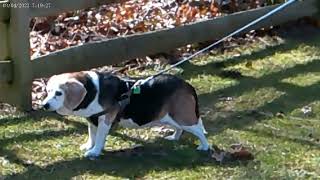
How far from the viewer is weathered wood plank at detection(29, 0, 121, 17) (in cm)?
643

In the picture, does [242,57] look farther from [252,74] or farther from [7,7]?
[7,7]

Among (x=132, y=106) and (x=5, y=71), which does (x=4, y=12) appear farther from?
(x=132, y=106)

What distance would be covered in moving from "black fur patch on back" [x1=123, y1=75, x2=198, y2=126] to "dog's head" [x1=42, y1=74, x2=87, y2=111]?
1.30ft

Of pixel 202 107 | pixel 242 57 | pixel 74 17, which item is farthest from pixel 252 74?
pixel 74 17

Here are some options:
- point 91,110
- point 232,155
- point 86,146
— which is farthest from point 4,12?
point 232,155

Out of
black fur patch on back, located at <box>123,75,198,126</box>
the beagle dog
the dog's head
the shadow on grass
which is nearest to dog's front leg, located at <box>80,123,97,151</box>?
the beagle dog

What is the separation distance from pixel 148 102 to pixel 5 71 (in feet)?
4.88

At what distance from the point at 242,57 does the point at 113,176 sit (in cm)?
345

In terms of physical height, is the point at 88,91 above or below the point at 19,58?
above

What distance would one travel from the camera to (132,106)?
5395mm

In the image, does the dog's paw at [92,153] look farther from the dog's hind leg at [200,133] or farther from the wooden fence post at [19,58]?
the wooden fence post at [19,58]

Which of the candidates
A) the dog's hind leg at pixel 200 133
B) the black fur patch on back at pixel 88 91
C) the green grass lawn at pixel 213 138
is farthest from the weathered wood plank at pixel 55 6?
the dog's hind leg at pixel 200 133

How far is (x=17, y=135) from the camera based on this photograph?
5898 millimetres

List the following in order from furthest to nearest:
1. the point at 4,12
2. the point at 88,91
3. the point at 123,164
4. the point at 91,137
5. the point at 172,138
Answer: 1. the point at 4,12
2. the point at 172,138
3. the point at 91,137
4. the point at 123,164
5. the point at 88,91
